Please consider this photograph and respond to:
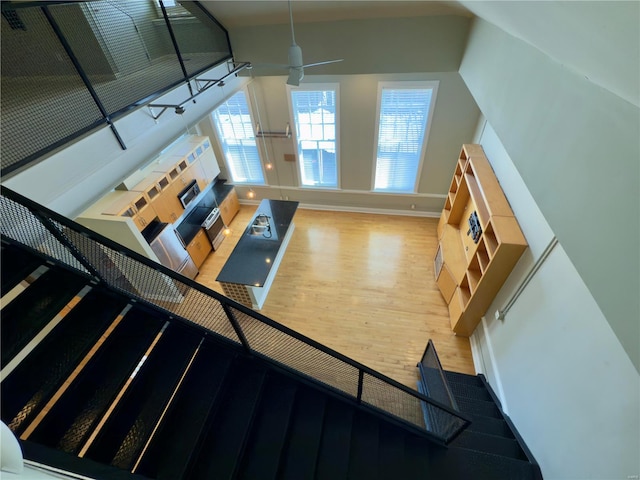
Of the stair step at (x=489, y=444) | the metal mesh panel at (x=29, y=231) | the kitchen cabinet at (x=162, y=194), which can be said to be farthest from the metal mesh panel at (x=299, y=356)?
the kitchen cabinet at (x=162, y=194)

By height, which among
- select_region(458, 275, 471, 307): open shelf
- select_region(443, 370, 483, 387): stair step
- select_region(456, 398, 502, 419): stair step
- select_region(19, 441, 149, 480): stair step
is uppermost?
select_region(458, 275, 471, 307): open shelf

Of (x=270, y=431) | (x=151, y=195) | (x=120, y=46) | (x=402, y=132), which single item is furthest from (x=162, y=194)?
(x=402, y=132)

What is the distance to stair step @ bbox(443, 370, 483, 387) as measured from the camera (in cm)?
357

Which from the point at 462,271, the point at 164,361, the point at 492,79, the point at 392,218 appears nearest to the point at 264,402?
the point at 164,361

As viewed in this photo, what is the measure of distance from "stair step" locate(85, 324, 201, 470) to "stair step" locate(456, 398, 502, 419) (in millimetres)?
3084

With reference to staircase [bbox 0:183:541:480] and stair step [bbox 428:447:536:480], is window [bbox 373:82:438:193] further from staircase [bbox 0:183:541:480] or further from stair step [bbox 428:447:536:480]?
stair step [bbox 428:447:536:480]

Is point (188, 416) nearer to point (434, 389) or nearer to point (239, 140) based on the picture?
point (434, 389)

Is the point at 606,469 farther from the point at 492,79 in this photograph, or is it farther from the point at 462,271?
the point at 492,79

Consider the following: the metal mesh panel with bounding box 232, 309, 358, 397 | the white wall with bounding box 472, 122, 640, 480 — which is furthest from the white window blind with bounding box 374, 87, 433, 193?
the metal mesh panel with bounding box 232, 309, 358, 397

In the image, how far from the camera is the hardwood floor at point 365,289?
4.10 metres

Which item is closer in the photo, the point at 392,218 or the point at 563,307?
the point at 563,307

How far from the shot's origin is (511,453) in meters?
2.69

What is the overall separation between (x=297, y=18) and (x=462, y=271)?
14.2 ft

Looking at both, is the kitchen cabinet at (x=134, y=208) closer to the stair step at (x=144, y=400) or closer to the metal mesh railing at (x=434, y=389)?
the stair step at (x=144, y=400)
